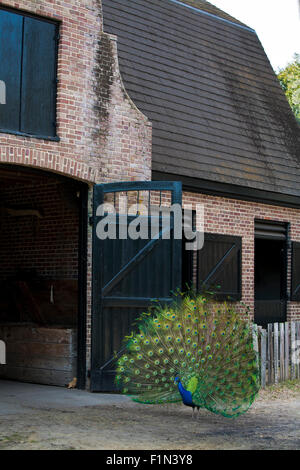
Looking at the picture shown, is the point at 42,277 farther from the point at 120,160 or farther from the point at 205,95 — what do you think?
the point at 205,95

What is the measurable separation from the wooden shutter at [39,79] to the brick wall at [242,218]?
351cm

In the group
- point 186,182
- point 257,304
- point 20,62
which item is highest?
point 20,62

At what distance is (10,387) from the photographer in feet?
38.3

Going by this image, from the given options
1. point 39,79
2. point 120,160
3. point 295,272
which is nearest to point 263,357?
point 120,160

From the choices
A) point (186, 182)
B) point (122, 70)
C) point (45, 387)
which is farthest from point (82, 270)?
point (122, 70)

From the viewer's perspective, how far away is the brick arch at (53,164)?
10297 mm

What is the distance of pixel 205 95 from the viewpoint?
609 inches

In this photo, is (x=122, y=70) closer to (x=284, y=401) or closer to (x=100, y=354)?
(x=100, y=354)

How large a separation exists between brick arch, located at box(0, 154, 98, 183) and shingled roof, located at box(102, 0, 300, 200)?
6.65ft

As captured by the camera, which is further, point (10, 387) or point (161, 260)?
point (10, 387)

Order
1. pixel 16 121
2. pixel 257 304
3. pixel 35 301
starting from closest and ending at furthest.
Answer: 1. pixel 16 121
2. pixel 35 301
3. pixel 257 304

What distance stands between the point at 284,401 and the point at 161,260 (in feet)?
8.61

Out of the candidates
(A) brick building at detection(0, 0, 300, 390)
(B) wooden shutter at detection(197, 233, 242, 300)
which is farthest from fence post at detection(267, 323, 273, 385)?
(B) wooden shutter at detection(197, 233, 242, 300)

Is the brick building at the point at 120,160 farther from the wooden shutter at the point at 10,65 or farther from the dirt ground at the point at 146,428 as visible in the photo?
the dirt ground at the point at 146,428
